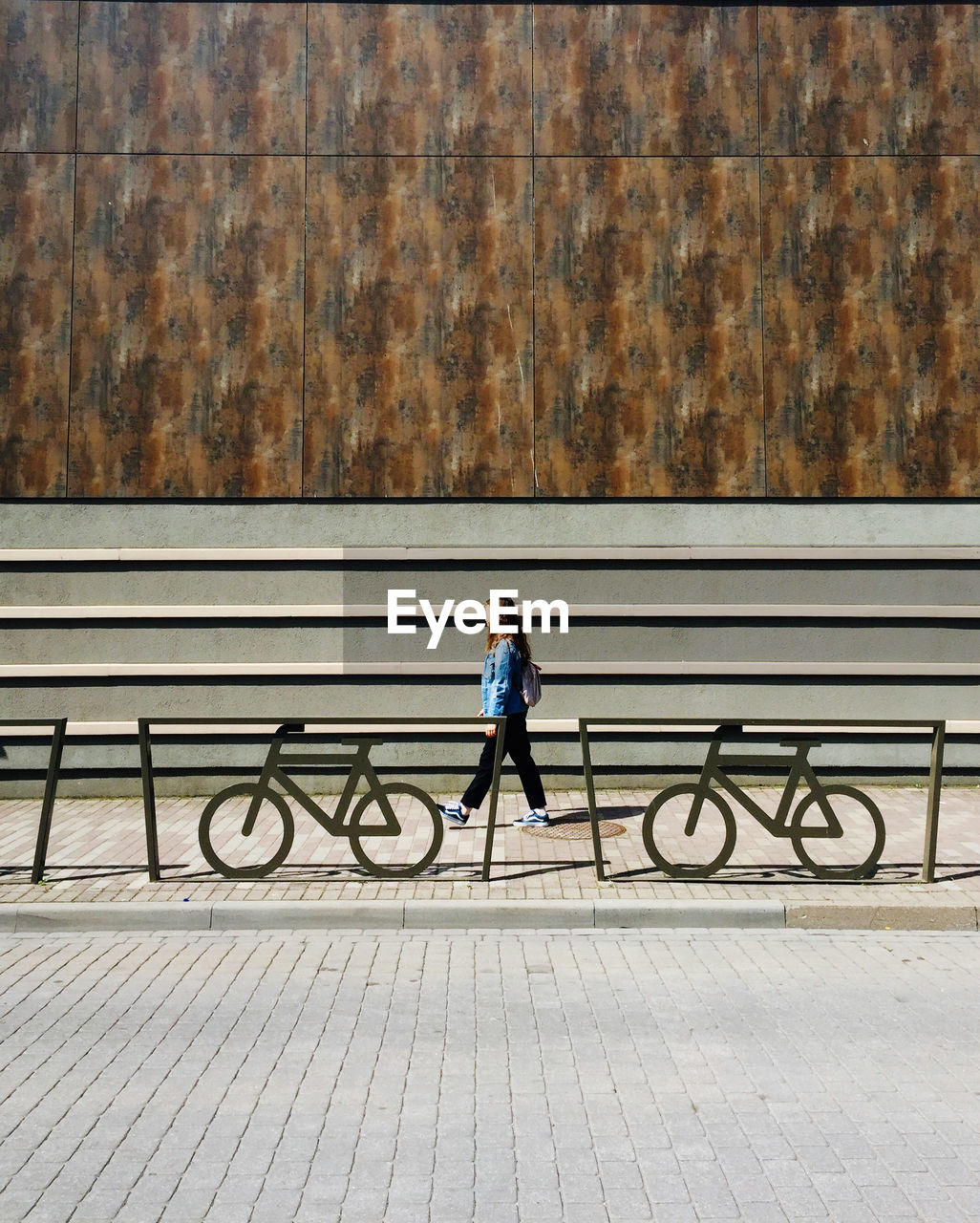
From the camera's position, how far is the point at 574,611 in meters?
12.1

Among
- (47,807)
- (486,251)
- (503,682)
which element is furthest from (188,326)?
(47,807)

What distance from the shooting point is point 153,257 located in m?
12.1

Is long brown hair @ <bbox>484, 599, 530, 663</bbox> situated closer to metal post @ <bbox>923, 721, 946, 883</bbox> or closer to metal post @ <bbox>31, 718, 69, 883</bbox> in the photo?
metal post @ <bbox>923, 721, 946, 883</bbox>

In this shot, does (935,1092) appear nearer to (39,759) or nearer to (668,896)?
(668,896)

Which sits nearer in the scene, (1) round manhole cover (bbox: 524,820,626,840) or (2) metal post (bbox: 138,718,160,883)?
(2) metal post (bbox: 138,718,160,883)

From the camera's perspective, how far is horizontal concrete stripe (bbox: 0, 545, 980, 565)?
11930 millimetres

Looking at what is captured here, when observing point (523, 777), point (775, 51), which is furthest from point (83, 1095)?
point (775, 51)

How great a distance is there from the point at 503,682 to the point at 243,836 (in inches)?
98.5

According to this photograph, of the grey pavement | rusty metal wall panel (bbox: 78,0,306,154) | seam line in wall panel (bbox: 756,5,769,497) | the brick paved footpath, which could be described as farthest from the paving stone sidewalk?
rusty metal wall panel (bbox: 78,0,306,154)

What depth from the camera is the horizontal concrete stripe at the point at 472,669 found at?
11906 millimetres

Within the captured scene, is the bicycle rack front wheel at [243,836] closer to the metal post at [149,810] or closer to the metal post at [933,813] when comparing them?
the metal post at [149,810]

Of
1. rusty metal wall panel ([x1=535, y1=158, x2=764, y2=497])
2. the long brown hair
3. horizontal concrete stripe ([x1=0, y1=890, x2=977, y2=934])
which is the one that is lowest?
horizontal concrete stripe ([x1=0, y1=890, x2=977, y2=934])

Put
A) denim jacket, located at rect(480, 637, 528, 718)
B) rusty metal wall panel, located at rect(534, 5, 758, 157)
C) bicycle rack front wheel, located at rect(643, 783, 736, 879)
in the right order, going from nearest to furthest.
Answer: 1. bicycle rack front wheel, located at rect(643, 783, 736, 879)
2. denim jacket, located at rect(480, 637, 528, 718)
3. rusty metal wall panel, located at rect(534, 5, 758, 157)

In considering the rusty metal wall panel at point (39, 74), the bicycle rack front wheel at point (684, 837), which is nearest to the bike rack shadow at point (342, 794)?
the bicycle rack front wheel at point (684, 837)
